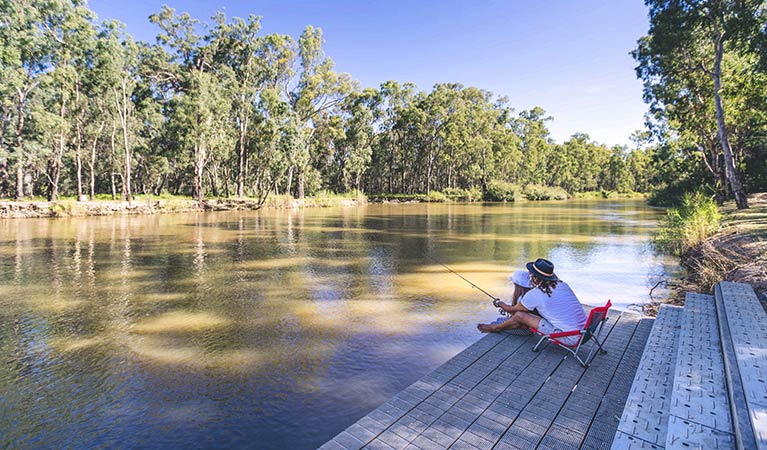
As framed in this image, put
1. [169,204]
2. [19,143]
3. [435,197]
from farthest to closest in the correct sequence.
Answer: [435,197]
[169,204]
[19,143]

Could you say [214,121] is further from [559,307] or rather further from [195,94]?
[559,307]

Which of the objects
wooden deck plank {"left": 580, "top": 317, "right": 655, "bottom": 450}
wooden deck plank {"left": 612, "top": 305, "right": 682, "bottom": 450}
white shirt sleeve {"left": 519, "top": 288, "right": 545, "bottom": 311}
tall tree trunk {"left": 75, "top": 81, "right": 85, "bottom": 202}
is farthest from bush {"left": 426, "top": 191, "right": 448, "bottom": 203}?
wooden deck plank {"left": 612, "top": 305, "right": 682, "bottom": 450}

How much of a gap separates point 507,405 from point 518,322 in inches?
82.4

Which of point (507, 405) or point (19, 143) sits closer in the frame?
point (507, 405)

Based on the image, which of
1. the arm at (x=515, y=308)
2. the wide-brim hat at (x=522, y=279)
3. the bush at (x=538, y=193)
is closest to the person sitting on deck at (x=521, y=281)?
the wide-brim hat at (x=522, y=279)

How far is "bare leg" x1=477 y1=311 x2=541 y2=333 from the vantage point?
569 centimetres

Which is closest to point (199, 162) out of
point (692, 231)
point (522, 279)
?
point (692, 231)

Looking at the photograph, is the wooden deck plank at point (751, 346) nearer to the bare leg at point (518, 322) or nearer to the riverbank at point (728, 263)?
the riverbank at point (728, 263)

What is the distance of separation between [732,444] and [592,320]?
7.59 feet

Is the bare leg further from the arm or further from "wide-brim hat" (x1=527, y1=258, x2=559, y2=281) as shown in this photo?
"wide-brim hat" (x1=527, y1=258, x2=559, y2=281)

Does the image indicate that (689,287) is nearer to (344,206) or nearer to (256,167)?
(344,206)

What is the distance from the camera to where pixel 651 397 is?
3607 mm

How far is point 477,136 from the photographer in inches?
→ 2810

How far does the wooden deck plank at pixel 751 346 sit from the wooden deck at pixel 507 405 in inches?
40.1
